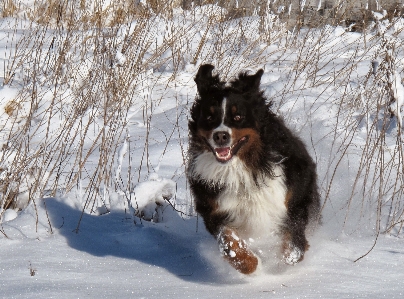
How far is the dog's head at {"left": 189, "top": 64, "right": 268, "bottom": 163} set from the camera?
139 inches

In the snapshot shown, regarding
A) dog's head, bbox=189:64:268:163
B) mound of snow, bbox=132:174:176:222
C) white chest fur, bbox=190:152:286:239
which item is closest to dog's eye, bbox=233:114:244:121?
dog's head, bbox=189:64:268:163

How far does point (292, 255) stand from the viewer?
12.2 ft

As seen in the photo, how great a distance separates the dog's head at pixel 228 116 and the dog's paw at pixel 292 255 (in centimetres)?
64

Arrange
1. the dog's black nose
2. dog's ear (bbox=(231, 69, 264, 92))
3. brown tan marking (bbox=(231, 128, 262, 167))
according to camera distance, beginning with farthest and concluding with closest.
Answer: dog's ear (bbox=(231, 69, 264, 92)) < brown tan marking (bbox=(231, 128, 262, 167)) < the dog's black nose

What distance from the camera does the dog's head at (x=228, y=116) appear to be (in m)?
3.53

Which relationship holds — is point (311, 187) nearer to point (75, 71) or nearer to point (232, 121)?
point (232, 121)

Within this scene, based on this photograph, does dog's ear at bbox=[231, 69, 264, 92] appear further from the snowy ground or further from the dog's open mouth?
the snowy ground

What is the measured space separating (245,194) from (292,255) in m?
0.48

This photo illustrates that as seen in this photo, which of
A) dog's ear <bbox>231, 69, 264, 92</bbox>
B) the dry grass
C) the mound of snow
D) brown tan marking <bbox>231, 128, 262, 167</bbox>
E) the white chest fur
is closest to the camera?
brown tan marking <bbox>231, 128, 262, 167</bbox>

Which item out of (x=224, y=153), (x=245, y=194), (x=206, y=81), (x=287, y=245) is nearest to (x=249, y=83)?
(x=206, y=81)

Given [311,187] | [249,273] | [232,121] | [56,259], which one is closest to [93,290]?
[56,259]

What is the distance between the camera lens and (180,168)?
565 centimetres

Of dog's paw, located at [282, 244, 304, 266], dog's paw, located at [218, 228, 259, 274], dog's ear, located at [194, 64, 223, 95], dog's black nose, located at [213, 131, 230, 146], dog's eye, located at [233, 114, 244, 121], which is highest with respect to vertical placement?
dog's ear, located at [194, 64, 223, 95]

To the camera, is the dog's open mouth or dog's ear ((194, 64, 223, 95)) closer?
the dog's open mouth
